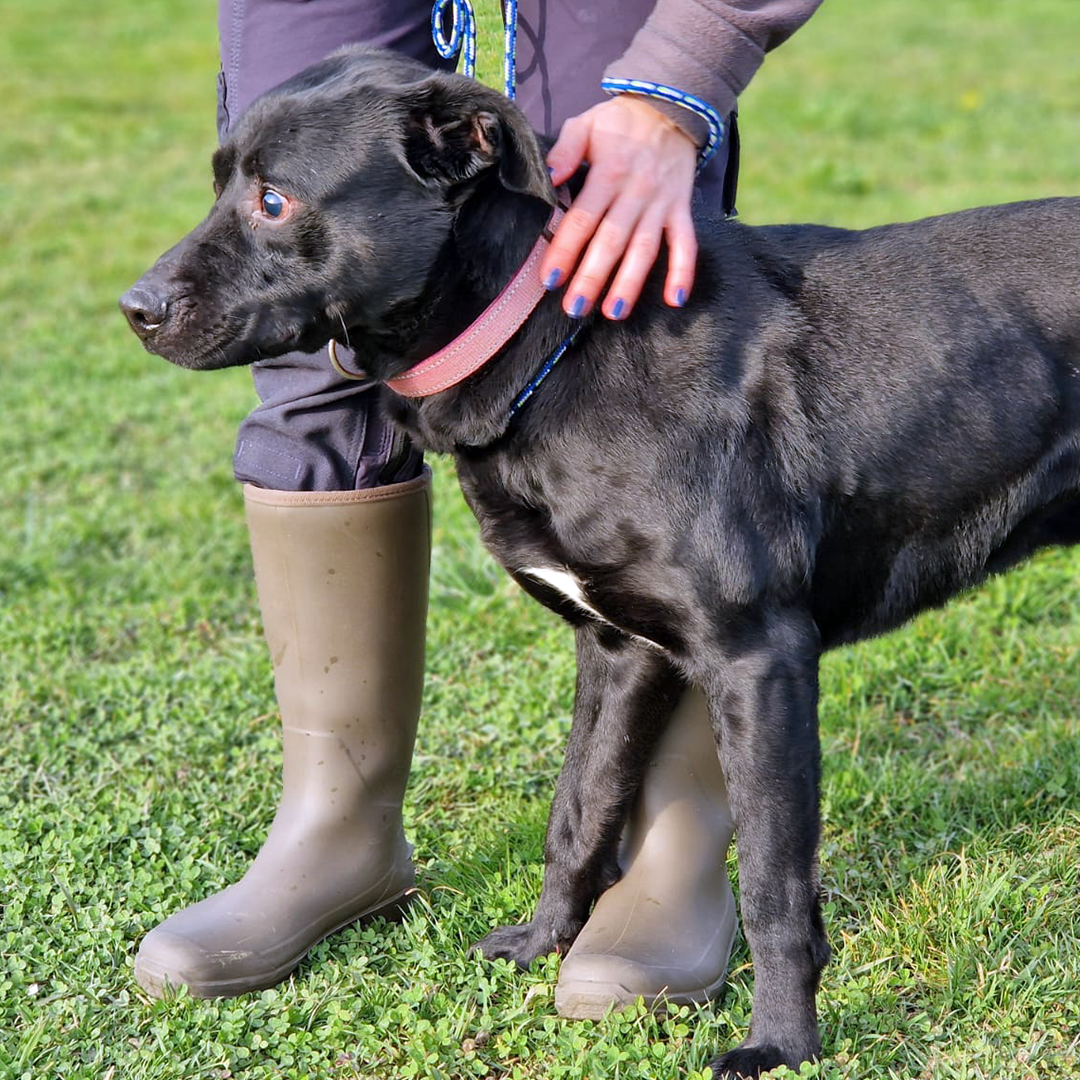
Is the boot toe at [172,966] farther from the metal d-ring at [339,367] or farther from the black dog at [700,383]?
the metal d-ring at [339,367]

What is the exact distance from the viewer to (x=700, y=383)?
2.06m

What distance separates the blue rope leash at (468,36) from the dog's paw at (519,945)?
138cm

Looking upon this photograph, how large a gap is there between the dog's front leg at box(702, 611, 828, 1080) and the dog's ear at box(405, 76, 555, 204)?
72 cm

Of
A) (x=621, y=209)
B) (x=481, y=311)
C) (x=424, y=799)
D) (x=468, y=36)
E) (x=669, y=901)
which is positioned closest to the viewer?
(x=621, y=209)

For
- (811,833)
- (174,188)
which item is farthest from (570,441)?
(174,188)

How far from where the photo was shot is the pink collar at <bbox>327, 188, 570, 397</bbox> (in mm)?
2055

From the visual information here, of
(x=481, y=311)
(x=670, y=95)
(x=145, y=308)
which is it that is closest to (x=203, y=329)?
(x=145, y=308)

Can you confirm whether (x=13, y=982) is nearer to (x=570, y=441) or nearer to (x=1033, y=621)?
(x=570, y=441)

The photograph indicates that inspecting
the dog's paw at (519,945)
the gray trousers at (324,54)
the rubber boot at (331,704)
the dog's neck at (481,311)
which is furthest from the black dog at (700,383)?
the dog's paw at (519,945)

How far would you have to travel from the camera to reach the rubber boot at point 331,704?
2354 mm

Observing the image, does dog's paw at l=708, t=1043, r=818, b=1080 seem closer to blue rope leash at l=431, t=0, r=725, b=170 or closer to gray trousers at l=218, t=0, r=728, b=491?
gray trousers at l=218, t=0, r=728, b=491

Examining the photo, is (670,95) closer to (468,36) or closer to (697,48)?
(697,48)

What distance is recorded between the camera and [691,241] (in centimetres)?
204

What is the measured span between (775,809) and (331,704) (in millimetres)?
793
